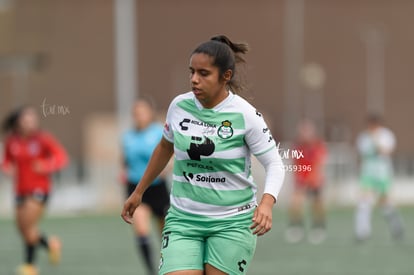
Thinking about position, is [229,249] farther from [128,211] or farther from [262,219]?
[128,211]

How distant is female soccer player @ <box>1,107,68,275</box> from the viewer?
45.3 ft

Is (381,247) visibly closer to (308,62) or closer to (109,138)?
(109,138)

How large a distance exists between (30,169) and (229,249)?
7.44m

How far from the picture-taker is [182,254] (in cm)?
691

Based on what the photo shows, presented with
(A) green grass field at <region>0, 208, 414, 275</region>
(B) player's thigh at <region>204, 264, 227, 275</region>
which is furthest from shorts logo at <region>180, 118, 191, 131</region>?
(A) green grass field at <region>0, 208, 414, 275</region>

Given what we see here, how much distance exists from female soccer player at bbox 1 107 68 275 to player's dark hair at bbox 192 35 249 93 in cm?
690

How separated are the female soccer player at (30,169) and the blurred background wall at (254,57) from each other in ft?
98.4

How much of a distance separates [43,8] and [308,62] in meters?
11.3

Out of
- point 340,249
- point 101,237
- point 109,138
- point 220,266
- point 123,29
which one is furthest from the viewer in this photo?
point 123,29

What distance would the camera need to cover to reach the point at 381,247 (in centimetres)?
1797

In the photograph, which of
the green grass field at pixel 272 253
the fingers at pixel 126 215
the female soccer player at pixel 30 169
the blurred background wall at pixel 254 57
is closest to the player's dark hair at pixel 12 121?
the female soccer player at pixel 30 169

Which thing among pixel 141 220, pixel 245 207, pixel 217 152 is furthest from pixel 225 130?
pixel 141 220

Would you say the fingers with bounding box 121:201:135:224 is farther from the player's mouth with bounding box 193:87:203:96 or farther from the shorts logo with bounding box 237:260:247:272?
the player's mouth with bounding box 193:87:203:96

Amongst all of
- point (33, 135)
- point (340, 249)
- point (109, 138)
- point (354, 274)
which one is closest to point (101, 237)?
point (340, 249)
